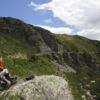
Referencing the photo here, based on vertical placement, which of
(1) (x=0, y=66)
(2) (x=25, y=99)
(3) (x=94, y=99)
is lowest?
(3) (x=94, y=99)

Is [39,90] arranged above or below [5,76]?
below

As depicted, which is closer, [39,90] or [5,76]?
[39,90]

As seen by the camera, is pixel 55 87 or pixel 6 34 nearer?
pixel 55 87

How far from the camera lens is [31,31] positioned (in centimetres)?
19850

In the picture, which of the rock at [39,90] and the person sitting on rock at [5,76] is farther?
the person sitting on rock at [5,76]

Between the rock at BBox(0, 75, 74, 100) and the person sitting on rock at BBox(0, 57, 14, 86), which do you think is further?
the person sitting on rock at BBox(0, 57, 14, 86)

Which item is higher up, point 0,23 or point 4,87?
point 0,23

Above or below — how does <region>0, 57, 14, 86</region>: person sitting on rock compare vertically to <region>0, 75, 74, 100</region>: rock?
above

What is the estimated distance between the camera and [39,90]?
88.6ft

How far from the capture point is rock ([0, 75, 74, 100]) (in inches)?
1035

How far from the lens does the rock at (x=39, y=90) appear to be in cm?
2628

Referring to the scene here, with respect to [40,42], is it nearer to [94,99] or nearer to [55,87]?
[94,99]

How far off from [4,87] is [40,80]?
10.8 ft

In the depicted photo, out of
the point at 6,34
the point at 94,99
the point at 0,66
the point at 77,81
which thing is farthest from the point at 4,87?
the point at 6,34
